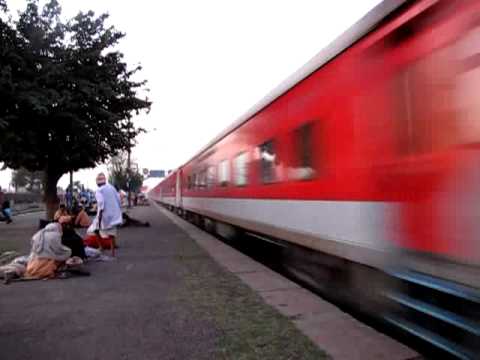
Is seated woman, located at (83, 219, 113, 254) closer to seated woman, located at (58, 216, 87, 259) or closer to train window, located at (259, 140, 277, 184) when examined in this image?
seated woman, located at (58, 216, 87, 259)

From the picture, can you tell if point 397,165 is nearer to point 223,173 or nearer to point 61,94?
point 223,173

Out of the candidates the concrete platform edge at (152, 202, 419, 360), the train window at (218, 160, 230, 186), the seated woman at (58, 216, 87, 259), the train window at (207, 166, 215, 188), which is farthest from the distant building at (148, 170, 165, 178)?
the concrete platform edge at (152, 202, 419, 360)

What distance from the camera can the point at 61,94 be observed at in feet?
52.1

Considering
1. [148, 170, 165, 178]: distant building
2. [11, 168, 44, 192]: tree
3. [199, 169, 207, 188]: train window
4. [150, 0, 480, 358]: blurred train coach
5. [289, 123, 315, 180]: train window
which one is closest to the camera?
[150, 0, 480, 358]: blurred train coach

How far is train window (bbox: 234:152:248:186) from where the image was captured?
9.84m

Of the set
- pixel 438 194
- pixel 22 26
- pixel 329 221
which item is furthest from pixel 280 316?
pixel 22 26

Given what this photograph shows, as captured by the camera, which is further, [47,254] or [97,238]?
[97,238]

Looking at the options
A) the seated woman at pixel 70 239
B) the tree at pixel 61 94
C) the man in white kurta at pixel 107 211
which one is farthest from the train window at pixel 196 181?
the seated woman at pixel 70 239

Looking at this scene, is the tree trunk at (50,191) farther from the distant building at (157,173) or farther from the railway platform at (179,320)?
the distant building at (157,173)

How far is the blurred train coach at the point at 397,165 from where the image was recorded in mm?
3473

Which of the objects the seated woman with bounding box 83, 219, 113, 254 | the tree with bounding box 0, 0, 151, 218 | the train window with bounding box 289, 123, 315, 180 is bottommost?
the seated woman with bounding box 83, 219, 113, 254

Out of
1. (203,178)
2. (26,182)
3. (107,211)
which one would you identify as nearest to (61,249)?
(107,211)

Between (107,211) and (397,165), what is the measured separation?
7.13 meters

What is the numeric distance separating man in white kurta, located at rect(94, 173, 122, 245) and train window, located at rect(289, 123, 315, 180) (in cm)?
465
